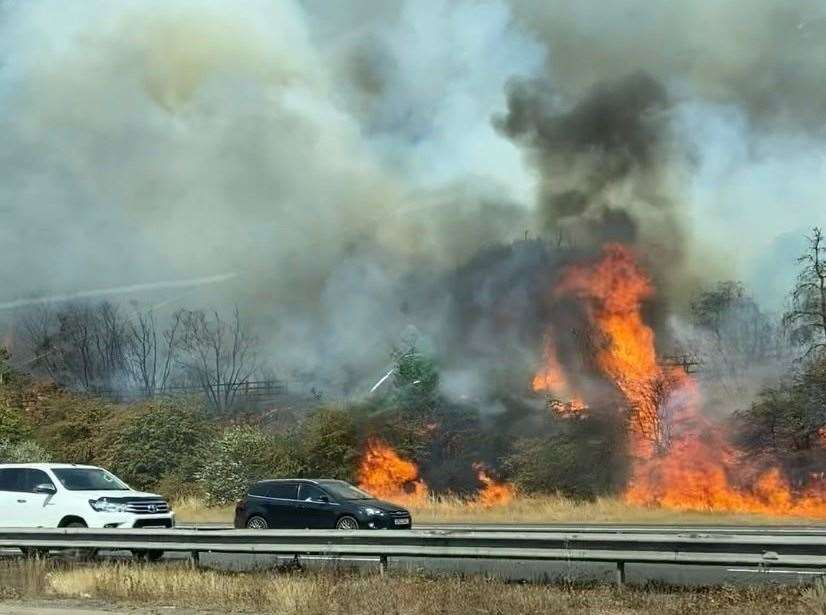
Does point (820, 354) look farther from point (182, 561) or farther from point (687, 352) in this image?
point (182, 561)

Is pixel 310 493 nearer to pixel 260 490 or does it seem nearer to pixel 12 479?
pixel 260 490

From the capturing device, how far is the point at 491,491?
117 ft

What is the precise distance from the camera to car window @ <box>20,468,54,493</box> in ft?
59.5

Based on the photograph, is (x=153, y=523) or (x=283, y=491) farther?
(x=283, y=491)

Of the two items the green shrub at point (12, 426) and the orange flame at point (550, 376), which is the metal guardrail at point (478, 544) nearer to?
the orange flame at point (550, 376)

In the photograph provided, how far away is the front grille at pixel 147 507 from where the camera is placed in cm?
1756

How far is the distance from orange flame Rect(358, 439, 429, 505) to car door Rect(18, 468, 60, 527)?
63.4ft

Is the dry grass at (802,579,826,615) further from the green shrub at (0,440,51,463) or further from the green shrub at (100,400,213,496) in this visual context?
the green shrub at (0,440,51,463)

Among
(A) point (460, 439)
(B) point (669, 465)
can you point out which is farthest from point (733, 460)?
(A) point (460, 439)

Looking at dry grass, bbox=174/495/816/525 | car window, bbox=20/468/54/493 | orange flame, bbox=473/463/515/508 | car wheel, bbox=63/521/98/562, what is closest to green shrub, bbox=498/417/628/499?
orange flame, bbox=473/463/515/508

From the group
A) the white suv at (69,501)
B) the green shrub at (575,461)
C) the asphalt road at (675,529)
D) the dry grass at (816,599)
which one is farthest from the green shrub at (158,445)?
the dry grass at (816,599)

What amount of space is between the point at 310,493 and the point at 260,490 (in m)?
1.59

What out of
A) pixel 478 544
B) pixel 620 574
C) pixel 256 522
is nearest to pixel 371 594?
pixel 478 544

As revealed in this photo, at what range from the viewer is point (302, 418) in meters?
40.9
